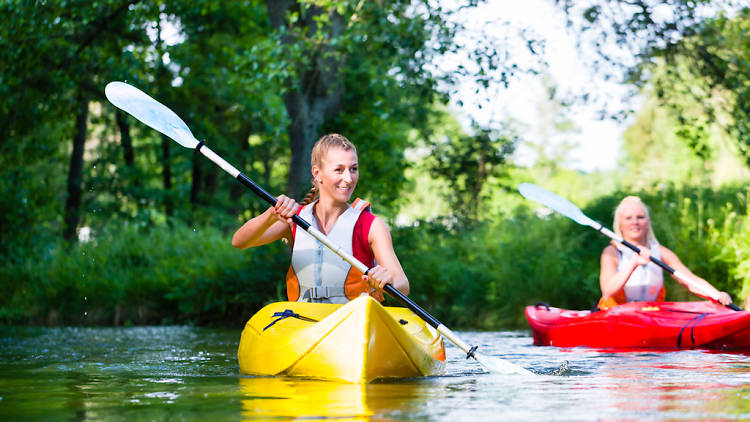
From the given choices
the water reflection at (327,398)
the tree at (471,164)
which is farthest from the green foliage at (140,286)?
the water reflection at (327,398)

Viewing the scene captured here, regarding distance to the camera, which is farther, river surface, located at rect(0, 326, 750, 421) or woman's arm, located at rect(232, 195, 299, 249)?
woman's arm, located at rect(232, 195, 299, 249)

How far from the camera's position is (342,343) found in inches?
151

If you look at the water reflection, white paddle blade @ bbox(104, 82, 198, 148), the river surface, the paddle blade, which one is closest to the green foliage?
the river surface

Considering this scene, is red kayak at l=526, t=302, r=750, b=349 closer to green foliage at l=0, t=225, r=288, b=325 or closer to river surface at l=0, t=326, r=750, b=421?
river surface at l=0, t=326, r=750, b=421

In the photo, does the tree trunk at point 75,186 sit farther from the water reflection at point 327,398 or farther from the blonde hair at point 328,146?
the water reflection at point 327,398

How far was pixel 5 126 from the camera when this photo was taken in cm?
1154

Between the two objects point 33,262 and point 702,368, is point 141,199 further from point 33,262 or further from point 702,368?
point 702,368

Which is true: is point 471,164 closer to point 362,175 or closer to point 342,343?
point 362,175

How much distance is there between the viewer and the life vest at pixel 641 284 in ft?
22.7

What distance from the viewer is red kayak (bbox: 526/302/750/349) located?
5918mm

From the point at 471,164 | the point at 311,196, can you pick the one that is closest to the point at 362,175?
the point at 471,164

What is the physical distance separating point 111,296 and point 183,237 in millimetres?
2331

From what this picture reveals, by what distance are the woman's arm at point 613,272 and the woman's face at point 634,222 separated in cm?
16

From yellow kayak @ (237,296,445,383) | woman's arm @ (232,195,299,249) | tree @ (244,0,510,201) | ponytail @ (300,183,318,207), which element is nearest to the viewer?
yellow kayak @ (237,296,445,383)
